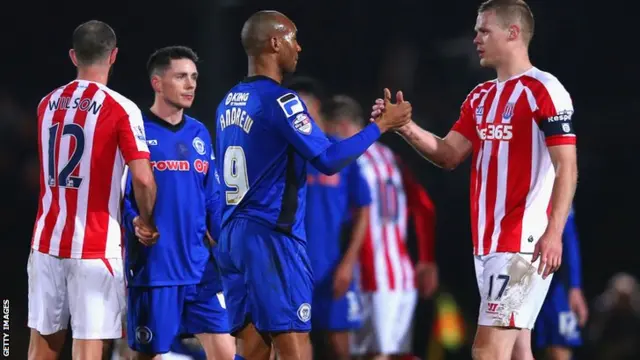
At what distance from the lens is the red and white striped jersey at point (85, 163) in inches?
227

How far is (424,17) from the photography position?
522 inches

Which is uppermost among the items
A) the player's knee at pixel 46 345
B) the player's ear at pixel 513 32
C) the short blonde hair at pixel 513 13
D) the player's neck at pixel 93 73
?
the short blonde hair at pixel 513 13

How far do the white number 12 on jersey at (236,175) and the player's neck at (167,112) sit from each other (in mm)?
1063

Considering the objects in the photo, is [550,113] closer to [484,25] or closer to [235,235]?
[484,25]

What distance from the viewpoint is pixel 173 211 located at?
20.9 feet

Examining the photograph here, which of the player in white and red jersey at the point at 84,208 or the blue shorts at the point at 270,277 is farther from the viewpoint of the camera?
the player in white and red jersey at the point at 84,208

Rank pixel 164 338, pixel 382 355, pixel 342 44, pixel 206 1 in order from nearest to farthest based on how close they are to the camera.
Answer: pixel 164 338 < pixel 382 355 < pixel 206 1 < pixel 342 44

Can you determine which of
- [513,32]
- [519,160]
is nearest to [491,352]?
[519,160]

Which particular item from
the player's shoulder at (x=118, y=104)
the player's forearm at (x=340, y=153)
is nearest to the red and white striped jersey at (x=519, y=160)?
the player's forearm at (x=340, y=153)

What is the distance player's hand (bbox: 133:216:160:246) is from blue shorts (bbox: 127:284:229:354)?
0.42 meters

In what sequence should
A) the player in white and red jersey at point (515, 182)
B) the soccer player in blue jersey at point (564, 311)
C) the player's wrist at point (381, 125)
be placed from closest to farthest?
1. the player in white and red jersey at point (515, 182)
2. the player's wrist at point (381, 125)
3. the soccer player in blue jersey at point (564, 311)

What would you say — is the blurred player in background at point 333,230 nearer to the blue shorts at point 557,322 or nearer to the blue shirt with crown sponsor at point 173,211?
the blue shorts at point 557,322

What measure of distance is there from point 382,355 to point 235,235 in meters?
3.16

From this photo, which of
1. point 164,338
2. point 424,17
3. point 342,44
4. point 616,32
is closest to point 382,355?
point 164,338
